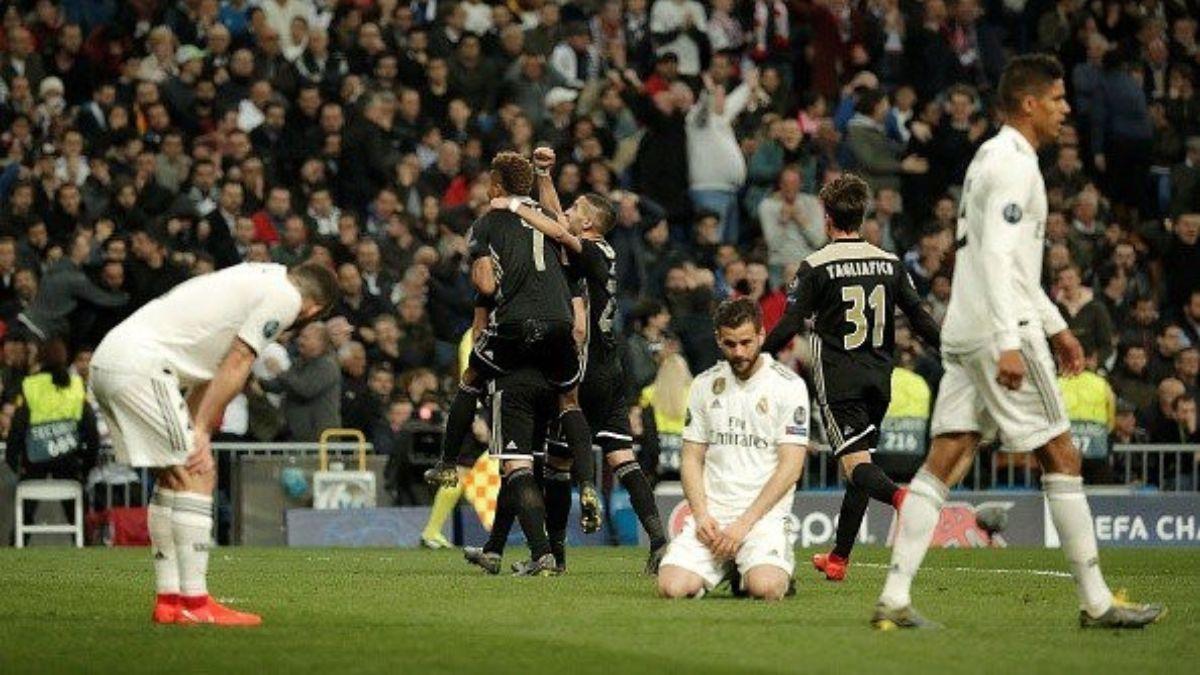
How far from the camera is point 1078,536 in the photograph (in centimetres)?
1103

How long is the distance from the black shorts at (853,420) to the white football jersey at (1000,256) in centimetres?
397

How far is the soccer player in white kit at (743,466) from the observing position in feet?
42.6

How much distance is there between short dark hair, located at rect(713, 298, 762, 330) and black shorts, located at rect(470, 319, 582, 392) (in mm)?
2630

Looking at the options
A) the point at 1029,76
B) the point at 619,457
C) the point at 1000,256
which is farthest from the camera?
the point at 619,457

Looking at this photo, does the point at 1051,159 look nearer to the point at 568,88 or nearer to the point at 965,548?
the point at 568,88

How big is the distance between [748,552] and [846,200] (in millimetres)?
2619

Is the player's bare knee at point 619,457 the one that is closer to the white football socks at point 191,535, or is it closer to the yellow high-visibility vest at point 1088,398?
the white football socks at point 191,535

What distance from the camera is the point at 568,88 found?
2873 centimetres

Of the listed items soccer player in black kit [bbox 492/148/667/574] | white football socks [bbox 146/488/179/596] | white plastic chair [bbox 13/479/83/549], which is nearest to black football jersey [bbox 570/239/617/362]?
soccer player in black kit [bbox 492/148/667/574]

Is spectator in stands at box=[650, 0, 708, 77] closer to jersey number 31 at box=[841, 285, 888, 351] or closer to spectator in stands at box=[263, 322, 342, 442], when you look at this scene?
spectator in stands at box=[263, 322, 342, 442]

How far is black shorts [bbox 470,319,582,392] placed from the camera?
1534cm

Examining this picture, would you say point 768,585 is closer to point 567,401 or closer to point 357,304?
point 567,401

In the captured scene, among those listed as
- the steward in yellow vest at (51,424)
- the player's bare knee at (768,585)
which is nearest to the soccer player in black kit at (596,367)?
the player's bare knee at (768,585)

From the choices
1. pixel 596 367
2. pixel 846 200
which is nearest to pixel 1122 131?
pixel 596 367
